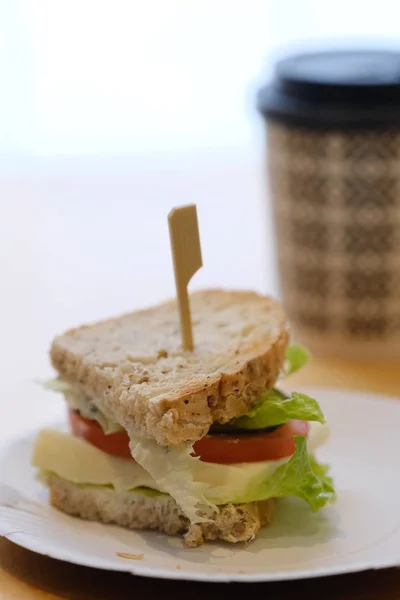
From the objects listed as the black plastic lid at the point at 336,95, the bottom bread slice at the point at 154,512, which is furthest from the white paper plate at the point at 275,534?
the black plastic lid at the point at 336,95

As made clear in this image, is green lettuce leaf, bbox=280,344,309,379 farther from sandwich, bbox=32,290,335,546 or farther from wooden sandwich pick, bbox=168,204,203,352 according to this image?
wooden sandwich pick, bbox=168,204,203,352

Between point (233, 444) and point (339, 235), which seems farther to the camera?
point (339, 235)

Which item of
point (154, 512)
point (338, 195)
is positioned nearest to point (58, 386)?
point (154, 512)

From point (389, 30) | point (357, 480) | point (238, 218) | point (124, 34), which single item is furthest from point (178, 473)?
point (389, 30)

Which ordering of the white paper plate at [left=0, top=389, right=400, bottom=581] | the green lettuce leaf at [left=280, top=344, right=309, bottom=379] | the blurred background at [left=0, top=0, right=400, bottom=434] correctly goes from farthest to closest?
the blurred background at [left=0, top=0, right=400, bottom=434]
the green lettuce leaf at [left=280, top=344, right=309, bottom=379]
the white paper plate at [left=0, top=389, right=400, bottom=581]

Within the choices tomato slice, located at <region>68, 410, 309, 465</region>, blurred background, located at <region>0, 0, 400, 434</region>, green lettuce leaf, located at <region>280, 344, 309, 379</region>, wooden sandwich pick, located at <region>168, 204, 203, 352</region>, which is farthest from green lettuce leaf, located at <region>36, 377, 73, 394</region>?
blurred background, located at <region>0, 0, 400, 434</region>

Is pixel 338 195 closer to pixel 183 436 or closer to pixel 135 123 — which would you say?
pixel 183 436
